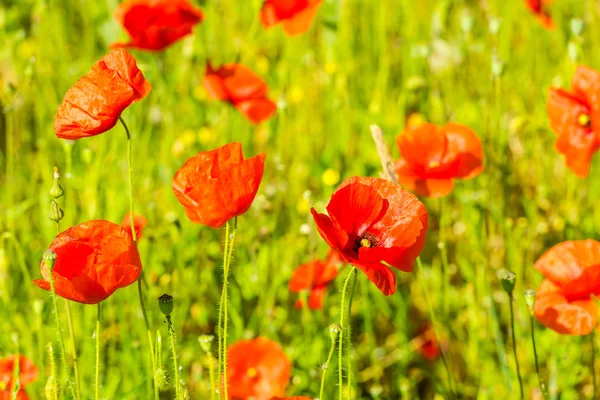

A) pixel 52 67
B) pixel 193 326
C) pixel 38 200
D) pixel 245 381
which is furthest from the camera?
pixel 52 67

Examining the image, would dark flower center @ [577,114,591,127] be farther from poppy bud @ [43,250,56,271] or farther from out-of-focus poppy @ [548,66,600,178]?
poppy bud @ [43,250,56,271]

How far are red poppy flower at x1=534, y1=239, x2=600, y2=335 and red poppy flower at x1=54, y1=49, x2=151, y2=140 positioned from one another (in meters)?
0.83

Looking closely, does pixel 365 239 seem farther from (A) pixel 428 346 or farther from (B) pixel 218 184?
(A) pixel 428 346

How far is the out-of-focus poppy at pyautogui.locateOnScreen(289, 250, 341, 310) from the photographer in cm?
188

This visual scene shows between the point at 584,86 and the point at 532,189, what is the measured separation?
0.74 meters

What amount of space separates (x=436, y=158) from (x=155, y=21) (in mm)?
945

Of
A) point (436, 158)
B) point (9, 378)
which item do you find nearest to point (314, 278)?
point (436, 158)

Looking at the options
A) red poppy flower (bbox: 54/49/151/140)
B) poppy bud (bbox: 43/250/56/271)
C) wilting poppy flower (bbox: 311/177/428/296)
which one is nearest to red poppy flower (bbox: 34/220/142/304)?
poppy bud (bbox: 43/250/56/271)

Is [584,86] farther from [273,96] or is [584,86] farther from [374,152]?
[273,96]

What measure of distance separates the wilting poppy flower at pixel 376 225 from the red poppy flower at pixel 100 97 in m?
0.37

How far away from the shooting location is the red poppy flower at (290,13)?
A: 240 centimetres

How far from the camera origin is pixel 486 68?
9.85 ft

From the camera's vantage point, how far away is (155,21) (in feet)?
7.36

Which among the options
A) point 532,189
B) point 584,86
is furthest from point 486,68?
point 584,86
